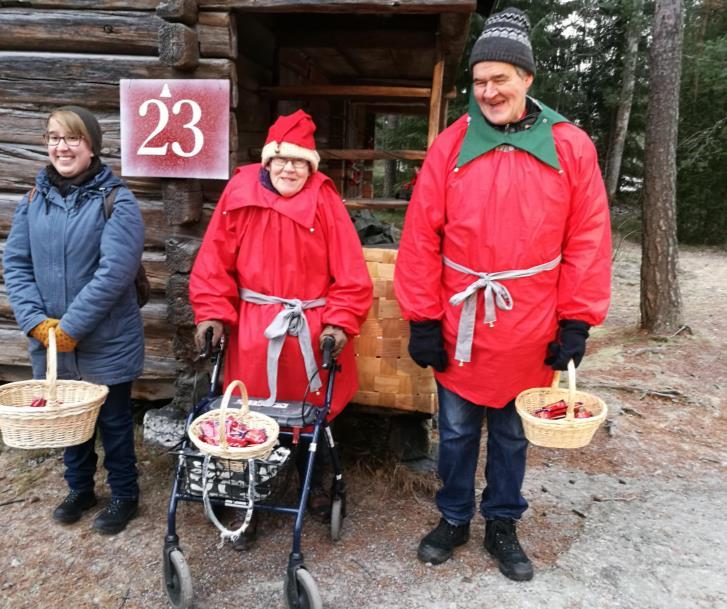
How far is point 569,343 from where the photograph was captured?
264cm

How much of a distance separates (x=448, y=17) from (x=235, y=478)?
3.12 m

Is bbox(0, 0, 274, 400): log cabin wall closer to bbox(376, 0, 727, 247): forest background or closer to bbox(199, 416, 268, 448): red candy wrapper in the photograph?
bbox(199, 416, 268, 448): red candy wrapper

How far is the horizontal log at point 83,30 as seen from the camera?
3723mm

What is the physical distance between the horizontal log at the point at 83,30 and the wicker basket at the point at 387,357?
187cm

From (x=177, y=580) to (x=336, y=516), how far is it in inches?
33.8

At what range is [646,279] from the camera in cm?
690

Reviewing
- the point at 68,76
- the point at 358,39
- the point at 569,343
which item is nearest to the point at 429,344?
the point at 569,343

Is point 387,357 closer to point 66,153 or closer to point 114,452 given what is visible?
point 114,452

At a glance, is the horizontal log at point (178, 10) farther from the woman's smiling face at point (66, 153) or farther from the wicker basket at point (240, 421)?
the wicker basket at point (240, 421)

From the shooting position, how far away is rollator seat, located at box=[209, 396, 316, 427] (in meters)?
2.78

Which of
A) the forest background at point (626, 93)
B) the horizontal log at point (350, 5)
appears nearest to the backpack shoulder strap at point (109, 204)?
the horizontal log at point (350, 5)

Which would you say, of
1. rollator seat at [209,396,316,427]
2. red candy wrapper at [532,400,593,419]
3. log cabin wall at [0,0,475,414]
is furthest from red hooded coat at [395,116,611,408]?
log cabin wall at [0,0,475,414]

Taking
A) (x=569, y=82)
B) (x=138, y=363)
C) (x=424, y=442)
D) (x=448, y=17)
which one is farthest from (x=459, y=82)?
(x=138, y=363)

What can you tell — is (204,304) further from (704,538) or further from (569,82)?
(569,82)
